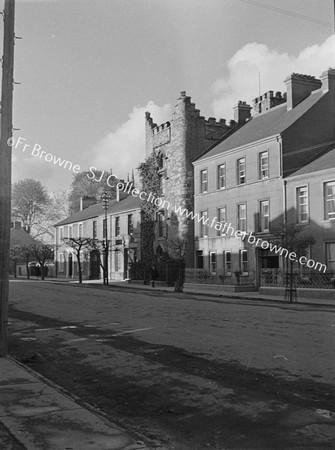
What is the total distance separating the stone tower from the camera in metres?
42.5

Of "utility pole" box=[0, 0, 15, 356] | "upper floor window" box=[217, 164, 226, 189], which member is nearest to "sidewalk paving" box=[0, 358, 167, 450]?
"utility pole" box=[0, 0, 15, 356]

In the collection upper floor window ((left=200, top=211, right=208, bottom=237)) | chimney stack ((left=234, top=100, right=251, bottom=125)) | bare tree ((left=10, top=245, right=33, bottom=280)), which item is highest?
chimney stack ((left=234, top=100, right=251, bottom=125))

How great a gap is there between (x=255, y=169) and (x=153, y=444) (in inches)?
1211

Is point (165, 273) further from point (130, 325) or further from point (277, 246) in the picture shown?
point (130, 325)

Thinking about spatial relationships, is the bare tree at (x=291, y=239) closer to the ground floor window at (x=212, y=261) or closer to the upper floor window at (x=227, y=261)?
the upper floor window at (x=227, y=261)

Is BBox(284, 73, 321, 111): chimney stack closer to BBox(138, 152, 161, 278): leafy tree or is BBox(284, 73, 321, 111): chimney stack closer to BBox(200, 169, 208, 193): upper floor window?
BBox(200, 169, 208, 193): upper floor window

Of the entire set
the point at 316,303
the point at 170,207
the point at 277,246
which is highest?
the point at 170,207

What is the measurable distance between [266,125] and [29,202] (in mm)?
34615

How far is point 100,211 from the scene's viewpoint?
5769 cm

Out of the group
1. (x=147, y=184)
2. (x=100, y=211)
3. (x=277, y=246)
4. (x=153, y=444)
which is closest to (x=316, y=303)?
(x=277, y=246)

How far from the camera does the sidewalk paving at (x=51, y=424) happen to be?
4.40 metres

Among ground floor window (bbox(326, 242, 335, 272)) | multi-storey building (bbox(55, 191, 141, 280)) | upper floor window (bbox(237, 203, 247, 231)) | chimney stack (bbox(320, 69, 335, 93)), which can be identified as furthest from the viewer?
multi-storey building (bbox(55, 191, 141, 280))

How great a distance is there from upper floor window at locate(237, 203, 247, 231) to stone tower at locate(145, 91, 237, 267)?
7.06 meters

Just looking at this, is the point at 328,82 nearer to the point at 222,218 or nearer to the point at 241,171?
the point at 241,171
